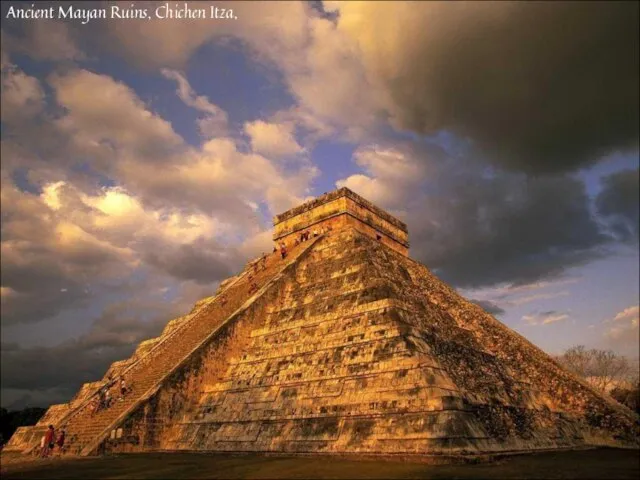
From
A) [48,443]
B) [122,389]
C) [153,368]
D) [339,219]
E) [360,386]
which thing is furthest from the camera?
[339,219]

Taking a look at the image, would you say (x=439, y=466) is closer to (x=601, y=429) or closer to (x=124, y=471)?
(x=124, y=471)

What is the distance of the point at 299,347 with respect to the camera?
44.7 feet

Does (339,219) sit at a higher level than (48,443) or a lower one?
higher

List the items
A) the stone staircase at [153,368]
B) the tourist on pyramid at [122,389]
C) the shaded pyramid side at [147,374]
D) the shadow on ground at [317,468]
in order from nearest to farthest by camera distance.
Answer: the shadow on ground at [317,468] < the stone staircase at [153,368] < the shaded pyramid side at [147,374] < the tourist on pyramid at [122,389]

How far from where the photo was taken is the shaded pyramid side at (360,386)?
10.3 m

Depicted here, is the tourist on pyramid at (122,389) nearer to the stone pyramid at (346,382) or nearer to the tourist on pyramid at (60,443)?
the stone pyramid at (346,382)

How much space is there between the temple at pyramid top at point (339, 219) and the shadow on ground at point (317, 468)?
1282 centimetres

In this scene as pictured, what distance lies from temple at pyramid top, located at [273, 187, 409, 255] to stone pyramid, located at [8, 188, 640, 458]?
3411mm

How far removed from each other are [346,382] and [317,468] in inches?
121

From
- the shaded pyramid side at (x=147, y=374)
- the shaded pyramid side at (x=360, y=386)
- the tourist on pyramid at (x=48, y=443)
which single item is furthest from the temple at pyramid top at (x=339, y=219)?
the tourist on pyramid at (x=48, y=443)

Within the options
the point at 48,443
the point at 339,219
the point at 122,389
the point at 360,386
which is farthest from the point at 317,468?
the point at 339,219

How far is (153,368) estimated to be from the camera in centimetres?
1589

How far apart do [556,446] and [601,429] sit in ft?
9.54

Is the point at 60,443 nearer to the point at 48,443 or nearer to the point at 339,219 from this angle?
the point at 48,443
